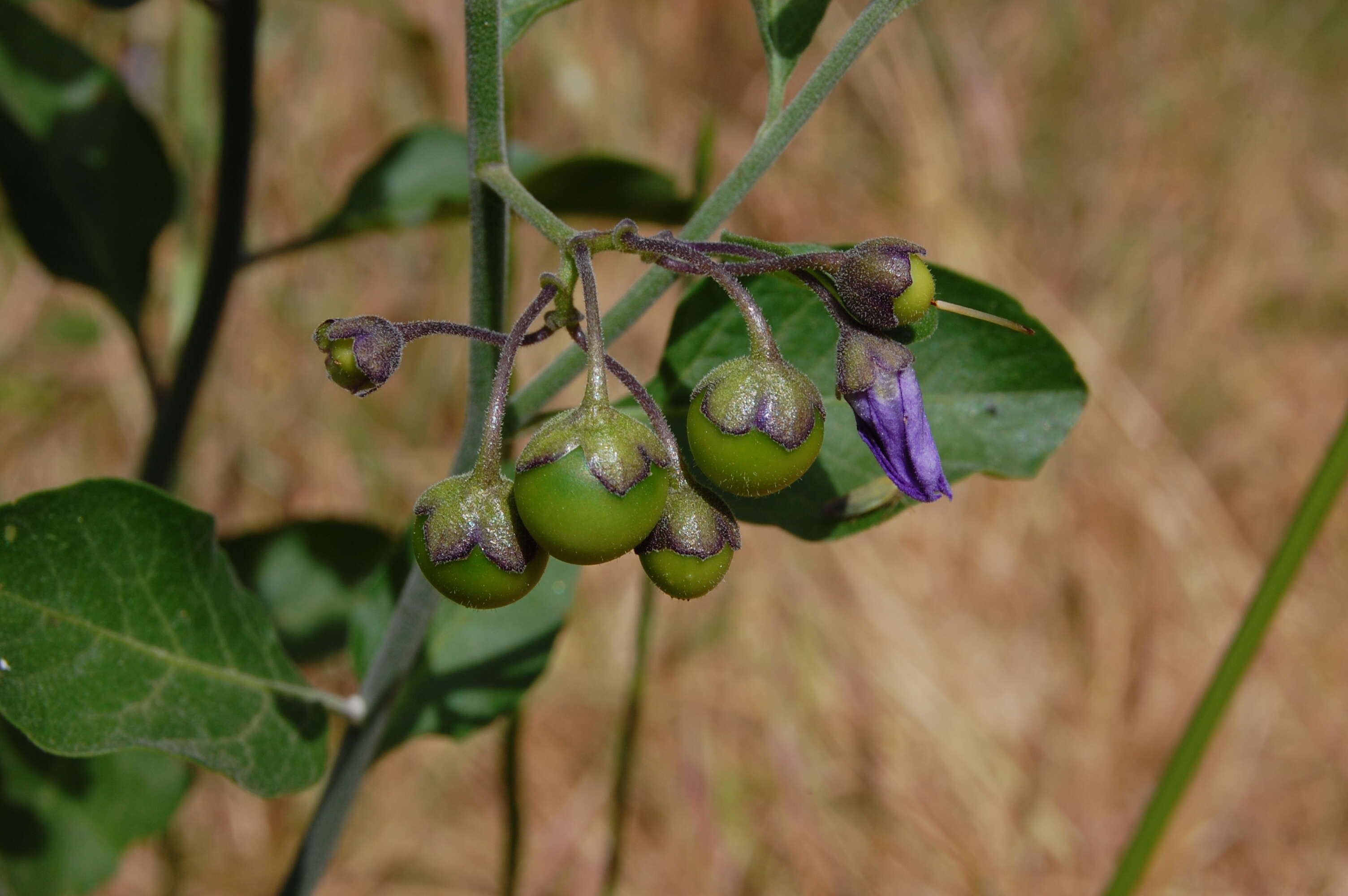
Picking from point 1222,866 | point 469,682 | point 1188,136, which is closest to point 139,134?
point 469,682

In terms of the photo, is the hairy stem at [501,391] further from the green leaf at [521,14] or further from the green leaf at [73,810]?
the green leaf at [73,810]

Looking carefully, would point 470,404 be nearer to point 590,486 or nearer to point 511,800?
point 590,486

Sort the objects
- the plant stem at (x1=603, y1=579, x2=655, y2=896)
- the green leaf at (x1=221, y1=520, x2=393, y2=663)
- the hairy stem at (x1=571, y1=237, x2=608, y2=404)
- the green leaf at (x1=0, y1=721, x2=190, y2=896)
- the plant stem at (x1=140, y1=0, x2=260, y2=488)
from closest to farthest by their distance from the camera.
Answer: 1. the hairy stem at (x1=571, y1=237, x2=608, y2=404)
2. the plant stem at (x1=140, y1=0, x2=260, y2=488)
3. the green leaf at (x1=0, y1=721, x2=190, y2=896)
4. the plant stem at (x1=603, y1=579, x2=655, y2=896)
5. the green leaf at (x1=221, y1=520, x2=393, y2=663)

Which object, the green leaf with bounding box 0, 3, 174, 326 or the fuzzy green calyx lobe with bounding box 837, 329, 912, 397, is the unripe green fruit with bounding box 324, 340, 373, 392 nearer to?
the fuzzy green calyx lobe with bounding box 837, 329, 912, 397

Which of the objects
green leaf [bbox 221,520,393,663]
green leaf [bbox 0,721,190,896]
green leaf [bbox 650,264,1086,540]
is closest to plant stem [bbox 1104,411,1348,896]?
green leaf [bbox 650,264,1086,540]

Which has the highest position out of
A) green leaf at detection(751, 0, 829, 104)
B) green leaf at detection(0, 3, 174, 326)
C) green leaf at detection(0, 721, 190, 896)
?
green leaf at detection(751, 0, 829, 104)

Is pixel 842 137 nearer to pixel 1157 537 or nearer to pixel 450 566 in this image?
pixel 1157 537

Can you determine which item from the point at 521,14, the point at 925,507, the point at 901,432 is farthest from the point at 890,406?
the point at 925,507

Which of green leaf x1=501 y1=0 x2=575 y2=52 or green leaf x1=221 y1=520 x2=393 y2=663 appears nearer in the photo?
green leaf x1=501 y1=0 x2=575 y2=52
